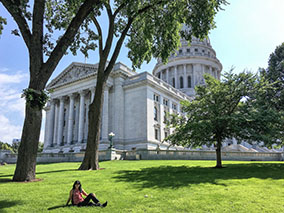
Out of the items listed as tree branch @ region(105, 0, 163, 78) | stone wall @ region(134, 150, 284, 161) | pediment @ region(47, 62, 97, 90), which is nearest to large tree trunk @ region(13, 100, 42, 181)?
tree branch @ region(105, 0, 163, 78)

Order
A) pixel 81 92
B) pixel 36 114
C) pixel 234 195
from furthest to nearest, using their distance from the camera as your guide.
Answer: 1. pixel 81 92
2. pixel 36 114
3. pixel 234 195

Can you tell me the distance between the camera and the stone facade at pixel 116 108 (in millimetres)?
47188

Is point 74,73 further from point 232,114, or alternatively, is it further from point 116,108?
point 232,114

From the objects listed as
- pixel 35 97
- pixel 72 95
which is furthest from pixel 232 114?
pixel 72 95

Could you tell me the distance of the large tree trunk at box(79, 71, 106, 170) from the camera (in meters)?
17.0

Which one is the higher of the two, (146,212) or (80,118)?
(80,118)

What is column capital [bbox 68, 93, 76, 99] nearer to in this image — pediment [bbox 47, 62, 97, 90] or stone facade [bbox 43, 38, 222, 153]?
stone facade [bbox 43, 38, 222, 153]

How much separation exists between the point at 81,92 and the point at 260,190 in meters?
46.9

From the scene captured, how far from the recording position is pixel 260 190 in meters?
10.1

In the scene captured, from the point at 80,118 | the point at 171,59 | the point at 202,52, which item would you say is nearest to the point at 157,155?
the point at 80,118

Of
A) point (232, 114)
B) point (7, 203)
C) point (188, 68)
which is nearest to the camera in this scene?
point (7, 203)

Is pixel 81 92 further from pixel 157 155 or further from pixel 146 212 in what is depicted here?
pixel 146 212

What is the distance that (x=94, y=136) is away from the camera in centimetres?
1738

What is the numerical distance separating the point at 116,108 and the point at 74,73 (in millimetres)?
14405
